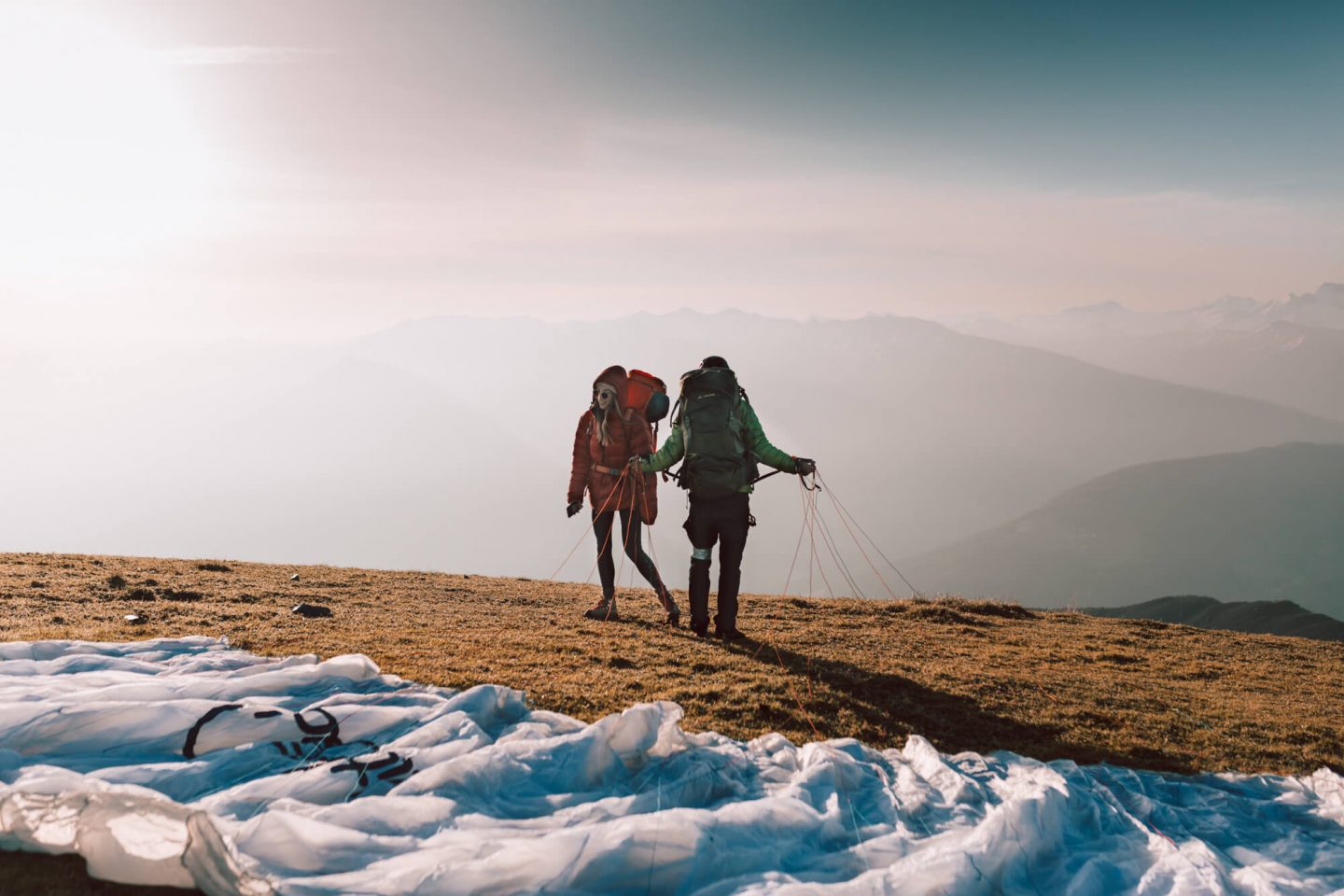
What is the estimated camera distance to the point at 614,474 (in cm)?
1114

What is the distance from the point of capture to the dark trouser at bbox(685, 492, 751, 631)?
9.76m

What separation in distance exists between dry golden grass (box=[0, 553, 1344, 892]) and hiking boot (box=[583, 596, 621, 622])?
0.65 feet

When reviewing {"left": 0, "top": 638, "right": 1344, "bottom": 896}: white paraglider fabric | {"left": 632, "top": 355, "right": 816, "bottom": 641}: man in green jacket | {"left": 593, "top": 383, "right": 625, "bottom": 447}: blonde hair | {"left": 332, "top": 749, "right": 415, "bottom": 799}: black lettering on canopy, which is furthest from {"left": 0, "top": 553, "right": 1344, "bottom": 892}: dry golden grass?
{"left": 593, "top": 383, "right": 625, "bottom": 447}: blonde hair

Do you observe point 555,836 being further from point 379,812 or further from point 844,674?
point 844,674

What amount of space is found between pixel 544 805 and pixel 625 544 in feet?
22.3

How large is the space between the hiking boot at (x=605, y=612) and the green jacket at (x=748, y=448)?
2.76 metres

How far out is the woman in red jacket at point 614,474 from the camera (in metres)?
11.0

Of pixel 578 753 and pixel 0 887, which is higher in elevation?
pixel 578 753

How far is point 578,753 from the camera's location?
4.89m

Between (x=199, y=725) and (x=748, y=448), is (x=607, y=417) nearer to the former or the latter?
(x=748, y=448)

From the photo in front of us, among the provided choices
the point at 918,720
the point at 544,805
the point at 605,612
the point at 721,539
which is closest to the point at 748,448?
the point at 721,539

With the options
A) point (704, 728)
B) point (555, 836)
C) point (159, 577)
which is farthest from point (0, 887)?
point (159, 577)

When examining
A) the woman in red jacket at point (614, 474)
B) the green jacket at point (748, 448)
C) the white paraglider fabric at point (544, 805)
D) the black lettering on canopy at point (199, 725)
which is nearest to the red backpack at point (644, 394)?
the woman in red jacket at point (614, 474)

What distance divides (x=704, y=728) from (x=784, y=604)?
28.5 ft
